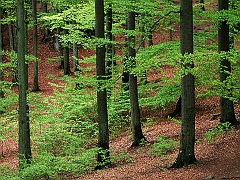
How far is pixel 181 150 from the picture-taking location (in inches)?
388

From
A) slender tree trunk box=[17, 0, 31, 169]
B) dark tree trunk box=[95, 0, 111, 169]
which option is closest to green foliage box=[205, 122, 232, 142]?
dark tree trunk box=[95, 0, 111, 169]

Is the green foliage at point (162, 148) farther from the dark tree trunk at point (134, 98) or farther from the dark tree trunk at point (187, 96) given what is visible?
the dark tree trunk at point (187, 96)

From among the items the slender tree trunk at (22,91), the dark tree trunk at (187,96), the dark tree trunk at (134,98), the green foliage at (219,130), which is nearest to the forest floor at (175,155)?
the green foliage at (219,130)

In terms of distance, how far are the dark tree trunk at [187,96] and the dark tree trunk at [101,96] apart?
274 centimetres

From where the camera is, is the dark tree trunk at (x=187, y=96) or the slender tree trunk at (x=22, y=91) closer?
the dark tree trunk at (x=187, y=96)

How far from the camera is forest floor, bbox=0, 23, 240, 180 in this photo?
365 inches

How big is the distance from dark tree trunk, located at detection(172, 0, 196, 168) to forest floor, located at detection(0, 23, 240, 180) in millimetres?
342

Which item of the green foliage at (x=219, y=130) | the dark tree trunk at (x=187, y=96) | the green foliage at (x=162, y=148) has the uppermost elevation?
the dark tree trunk at (x=187, y=96)

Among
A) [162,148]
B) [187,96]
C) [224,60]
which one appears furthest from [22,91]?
[224,60]

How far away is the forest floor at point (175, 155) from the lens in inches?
365

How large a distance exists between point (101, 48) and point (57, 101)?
5.11 m

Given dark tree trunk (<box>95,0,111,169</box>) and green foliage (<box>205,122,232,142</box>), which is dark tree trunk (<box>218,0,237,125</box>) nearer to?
green foliage (<box>205,122,232,142</box>)

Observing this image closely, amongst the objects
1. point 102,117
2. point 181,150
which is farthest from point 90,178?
point 181,150

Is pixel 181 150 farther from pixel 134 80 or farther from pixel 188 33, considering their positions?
pixel 134 80
